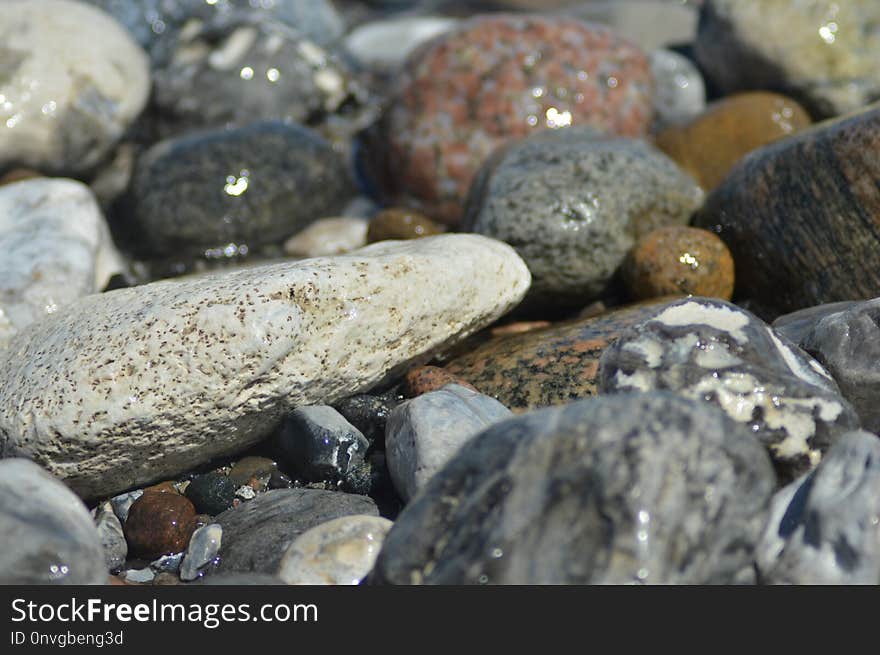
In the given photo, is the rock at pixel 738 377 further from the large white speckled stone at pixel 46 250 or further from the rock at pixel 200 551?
the large white speckled stone at pixel 46 250

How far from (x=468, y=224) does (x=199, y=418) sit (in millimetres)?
2619

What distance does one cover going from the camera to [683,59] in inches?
333

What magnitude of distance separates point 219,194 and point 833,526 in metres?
5.23

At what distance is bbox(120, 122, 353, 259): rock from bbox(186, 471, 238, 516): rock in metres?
3.15

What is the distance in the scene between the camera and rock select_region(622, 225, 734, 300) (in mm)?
5355

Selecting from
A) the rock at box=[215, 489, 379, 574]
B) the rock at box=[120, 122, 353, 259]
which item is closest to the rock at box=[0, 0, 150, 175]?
the rock at box=[120, 122, 353, 259]

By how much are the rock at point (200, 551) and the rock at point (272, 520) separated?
0.04m

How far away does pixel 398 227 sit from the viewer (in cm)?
675

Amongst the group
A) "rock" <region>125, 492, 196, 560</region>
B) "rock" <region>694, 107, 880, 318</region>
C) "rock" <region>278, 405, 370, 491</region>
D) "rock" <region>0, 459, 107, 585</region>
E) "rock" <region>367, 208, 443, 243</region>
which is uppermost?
"rock" <region>694, 107, 880, 318</region>

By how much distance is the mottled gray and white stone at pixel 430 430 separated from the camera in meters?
3.70

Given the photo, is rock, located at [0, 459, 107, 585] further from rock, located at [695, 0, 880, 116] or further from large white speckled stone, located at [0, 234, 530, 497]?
rock, located at [695, 0, 880, 116]

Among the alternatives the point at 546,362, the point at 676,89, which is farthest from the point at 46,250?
the point at 676,89

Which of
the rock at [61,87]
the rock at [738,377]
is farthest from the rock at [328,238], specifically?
the rock at [738,377]
